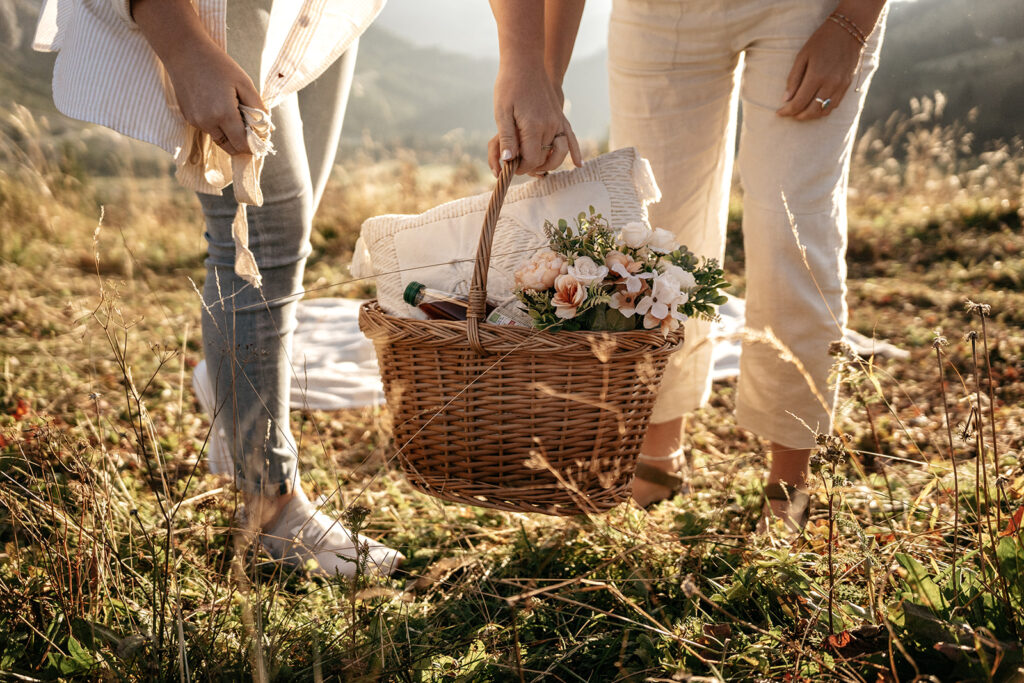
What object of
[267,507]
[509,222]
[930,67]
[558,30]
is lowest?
[267,507]

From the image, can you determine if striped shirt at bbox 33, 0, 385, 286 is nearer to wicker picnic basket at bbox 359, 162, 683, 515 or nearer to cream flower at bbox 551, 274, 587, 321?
wicker picnic basket at bbox 359, 162, 683, 515

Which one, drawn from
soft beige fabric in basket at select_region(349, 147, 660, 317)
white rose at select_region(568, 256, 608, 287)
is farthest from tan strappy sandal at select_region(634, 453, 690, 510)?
white rose at select_region(568, 256, 608, 287)

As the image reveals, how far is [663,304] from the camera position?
1453mm

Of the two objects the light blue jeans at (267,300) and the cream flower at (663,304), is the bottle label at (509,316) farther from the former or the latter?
the light blue jeans at (267,300)

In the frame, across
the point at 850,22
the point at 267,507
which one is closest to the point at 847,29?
the point at 850,22

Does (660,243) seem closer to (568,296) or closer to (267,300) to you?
(568,296)

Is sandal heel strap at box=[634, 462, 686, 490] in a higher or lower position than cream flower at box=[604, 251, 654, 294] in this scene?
lower

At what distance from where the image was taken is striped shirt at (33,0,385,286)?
146cm

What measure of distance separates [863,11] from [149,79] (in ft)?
5.29

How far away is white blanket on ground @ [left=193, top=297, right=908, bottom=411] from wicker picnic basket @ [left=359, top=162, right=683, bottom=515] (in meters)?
1.37

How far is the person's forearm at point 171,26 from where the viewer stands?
1.40m

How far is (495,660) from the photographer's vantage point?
1365mm

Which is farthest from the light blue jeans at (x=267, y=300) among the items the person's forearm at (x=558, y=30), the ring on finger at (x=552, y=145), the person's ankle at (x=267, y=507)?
the ring on finger at (x=552, y=145)

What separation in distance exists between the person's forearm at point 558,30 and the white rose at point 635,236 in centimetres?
48
